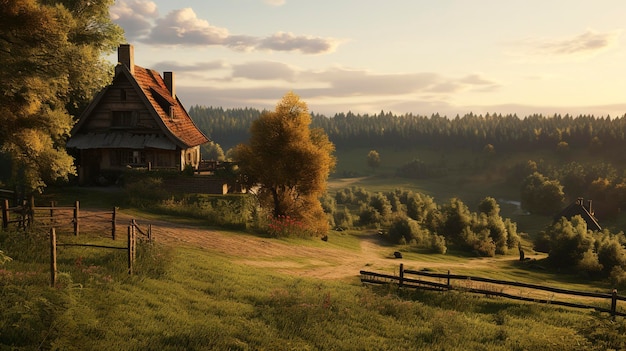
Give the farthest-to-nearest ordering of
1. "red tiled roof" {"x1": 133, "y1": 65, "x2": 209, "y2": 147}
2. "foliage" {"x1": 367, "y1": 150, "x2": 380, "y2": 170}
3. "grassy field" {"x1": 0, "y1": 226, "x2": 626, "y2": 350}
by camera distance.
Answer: "foliage" {"x1": 367, "y1": 150, "x2": 380, "y2": 170} < "red tiled roof" {"x1": 133, "y1": 65, "x2": 209, "y2": 147} < "grassy field" {"x1": 0, "y1": 226, "x2": 626, "y2": 350}

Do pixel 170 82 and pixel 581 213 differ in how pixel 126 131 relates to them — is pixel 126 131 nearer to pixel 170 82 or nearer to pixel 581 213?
pixel 170 82

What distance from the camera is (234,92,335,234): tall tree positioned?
34.0 metres

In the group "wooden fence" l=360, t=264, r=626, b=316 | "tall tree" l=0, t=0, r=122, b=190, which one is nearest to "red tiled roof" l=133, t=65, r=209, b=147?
"tall tree" l=0, t=0, r=122, b=190

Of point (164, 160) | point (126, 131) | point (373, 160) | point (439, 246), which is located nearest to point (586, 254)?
point (439, 246)

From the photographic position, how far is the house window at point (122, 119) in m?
38.0

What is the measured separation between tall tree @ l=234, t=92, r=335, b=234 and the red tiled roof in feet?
22.8

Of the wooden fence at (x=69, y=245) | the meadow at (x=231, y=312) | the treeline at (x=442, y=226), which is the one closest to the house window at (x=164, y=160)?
the meadow at (x=231, y=312)

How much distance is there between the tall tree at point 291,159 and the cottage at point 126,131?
6.90 meters

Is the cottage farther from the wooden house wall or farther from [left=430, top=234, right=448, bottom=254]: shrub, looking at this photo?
[left=430, top=234, right=448, bottom=254]: shrub

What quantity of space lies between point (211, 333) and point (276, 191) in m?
23.5

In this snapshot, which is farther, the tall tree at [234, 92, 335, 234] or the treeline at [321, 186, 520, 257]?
the treeline at [321, 186, 520, 257]

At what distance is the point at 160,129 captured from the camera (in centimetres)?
3759

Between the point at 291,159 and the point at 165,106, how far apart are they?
45.1 ft

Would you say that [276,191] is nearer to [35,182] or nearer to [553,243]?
[35,182]
